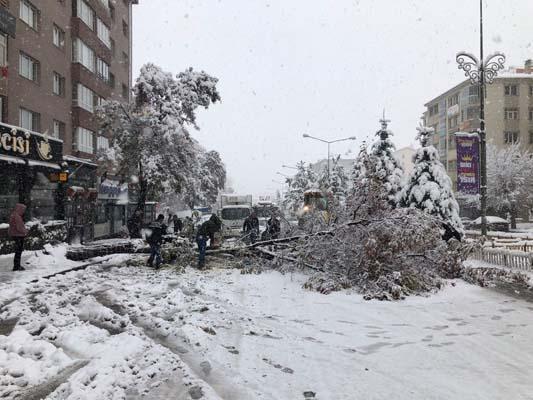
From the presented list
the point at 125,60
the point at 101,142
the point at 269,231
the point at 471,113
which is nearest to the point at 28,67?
the point at 101,142

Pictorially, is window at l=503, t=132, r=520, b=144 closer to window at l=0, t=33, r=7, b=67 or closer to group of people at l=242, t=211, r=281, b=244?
group of people at l=242, t=211, r=281, b=244

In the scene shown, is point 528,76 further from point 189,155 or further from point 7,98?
point 7,98

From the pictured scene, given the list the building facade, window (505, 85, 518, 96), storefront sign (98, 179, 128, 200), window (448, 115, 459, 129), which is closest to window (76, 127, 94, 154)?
the building facade

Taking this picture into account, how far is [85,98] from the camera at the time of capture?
30406 mm

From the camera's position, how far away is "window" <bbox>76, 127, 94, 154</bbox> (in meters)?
29.3

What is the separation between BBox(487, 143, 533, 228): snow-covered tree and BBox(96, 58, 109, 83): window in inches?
1398

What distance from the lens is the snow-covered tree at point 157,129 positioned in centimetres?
2431

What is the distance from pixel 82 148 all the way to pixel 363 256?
23.7m

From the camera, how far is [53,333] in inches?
262

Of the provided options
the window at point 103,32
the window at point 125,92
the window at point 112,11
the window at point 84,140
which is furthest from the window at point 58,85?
the window at point 125,92

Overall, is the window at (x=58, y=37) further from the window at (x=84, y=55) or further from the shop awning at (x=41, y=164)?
the shop awning at (x=41, y=164)

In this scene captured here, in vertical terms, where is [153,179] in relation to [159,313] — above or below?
above

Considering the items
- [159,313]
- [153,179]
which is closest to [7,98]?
[153,179]

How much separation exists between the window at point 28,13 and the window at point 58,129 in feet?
16.9
